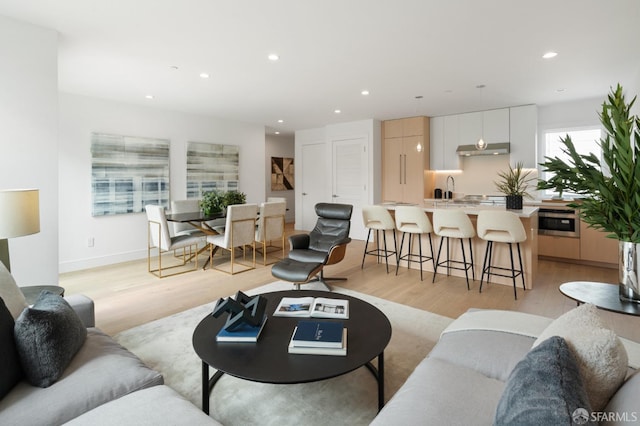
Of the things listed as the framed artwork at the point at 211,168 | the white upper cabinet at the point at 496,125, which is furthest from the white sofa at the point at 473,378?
the framed artwork at the point at 211,168

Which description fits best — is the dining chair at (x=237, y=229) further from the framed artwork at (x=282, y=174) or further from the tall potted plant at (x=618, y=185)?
the framed artwork at (x=282, y=174)

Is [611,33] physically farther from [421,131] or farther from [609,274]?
[421,131]

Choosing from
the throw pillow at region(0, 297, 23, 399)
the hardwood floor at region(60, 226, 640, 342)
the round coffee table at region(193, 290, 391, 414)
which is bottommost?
the hardwood floor at region(60, 226, 640, 342)

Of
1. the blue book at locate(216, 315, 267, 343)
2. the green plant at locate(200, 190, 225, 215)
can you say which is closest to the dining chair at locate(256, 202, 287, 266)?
the green plant at locate(200, 190, 225, 215)

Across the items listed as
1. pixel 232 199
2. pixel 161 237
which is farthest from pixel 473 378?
pixel 232 199

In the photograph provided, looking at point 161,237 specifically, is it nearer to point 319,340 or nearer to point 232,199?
point 232,199

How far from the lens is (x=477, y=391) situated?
1322 mm

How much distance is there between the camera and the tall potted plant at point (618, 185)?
163 centimetres

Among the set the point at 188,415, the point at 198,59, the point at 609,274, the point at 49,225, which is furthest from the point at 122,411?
the point at 609,274

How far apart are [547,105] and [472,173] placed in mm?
1618

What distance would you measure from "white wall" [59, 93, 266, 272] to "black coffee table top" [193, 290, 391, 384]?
4087 millimetres

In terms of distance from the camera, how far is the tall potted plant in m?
1.63

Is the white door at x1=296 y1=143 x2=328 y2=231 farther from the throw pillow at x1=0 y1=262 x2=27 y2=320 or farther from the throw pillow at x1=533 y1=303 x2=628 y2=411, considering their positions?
the throw pillow at x1=533 y1=303 x2=628 y2=411

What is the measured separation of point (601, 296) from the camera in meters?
1.87
